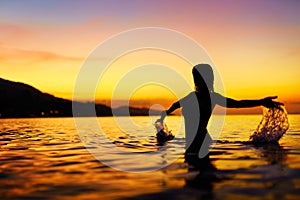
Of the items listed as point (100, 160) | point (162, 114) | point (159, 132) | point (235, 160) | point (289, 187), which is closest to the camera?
point (289, 187)

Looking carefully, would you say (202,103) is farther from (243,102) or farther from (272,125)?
(272,125)

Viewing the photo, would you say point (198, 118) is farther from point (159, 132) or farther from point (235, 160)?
point (159, 132)

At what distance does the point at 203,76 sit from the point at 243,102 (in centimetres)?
153

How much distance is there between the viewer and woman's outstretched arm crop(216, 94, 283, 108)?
10.7 meters

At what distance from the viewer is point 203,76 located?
10.6 m

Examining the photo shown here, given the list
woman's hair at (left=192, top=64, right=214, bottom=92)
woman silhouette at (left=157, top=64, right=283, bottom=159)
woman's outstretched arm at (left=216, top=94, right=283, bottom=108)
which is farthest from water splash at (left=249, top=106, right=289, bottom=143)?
woman's hair at (left=192, top=64, right=214, bottom=92)

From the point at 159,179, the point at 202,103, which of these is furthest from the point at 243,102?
the point at 159,179

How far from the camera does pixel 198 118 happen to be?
10.7 metres

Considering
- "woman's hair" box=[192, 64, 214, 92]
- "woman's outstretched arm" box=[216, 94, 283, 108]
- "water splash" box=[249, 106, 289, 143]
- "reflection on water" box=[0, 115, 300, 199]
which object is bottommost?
"reflection on water" box=[0, 115, 300, 199]

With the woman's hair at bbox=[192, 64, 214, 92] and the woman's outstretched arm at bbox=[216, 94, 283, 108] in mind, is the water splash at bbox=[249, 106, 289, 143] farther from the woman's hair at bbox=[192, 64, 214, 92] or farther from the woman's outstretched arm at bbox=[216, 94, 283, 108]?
the woman's hair at bbox=[192, 64, 214, 92]

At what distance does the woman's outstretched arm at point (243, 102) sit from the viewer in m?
10.7

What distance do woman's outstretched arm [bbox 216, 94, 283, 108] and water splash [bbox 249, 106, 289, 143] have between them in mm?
1350

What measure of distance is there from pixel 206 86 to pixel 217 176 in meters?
4.21

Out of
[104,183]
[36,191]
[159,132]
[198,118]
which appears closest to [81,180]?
[104,183]
